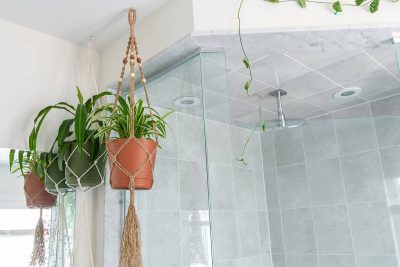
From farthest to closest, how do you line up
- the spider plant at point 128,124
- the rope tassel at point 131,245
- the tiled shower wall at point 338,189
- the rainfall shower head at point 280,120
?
the tiled shower wall at point 338,189, the rainfall shower head at point 280,120, the spider plant at point 128,124, the rope tassel at point 131,245

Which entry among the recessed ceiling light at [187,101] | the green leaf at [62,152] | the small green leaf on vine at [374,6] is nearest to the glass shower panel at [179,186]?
the recessed ceiling light at [187,101]

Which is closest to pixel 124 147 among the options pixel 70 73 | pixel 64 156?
pixel 64 156

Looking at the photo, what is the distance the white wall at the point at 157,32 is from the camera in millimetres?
1239

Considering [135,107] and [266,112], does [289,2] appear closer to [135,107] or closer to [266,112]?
[135,107]

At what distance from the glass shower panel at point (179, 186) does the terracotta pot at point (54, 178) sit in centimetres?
30

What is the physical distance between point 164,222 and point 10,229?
571 millimetres

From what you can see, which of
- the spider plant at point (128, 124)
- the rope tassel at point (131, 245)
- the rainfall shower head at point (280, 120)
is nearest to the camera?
the rope tassel at point (131, 245)

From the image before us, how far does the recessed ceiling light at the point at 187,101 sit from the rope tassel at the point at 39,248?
710mm

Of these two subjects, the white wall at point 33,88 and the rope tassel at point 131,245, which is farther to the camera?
the white wall at point 33,88

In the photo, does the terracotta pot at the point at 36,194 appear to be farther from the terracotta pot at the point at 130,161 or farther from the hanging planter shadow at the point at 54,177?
the terracotta pot at the point at 130,161

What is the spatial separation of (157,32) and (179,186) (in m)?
0.60

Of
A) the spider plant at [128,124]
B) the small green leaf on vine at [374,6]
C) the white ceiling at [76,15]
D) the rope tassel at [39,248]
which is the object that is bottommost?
the rope tassel at [39,248]

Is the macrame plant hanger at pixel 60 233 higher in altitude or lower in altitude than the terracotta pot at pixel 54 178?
lower

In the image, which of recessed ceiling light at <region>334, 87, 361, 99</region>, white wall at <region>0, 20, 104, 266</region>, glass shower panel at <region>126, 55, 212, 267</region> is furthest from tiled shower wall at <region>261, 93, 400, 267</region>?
white wall at <region>0, 20, 104, 266</region>
